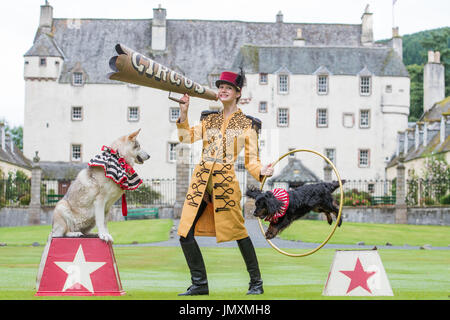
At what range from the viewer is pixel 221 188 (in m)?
7.96

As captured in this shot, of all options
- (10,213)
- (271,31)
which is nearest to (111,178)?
(10,213)

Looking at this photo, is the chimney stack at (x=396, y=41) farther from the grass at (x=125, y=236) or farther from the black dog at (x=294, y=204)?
the black dog at (x=294, y=204)

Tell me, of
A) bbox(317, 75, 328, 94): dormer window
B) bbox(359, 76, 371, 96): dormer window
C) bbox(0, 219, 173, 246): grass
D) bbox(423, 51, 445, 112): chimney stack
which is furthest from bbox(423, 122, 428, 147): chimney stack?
bbox(0, 219, 173, 246): grass

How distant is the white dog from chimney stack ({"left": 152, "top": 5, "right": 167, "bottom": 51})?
54302 millimetres

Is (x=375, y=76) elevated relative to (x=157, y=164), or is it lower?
elevated

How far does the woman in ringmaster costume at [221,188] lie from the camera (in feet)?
26.0

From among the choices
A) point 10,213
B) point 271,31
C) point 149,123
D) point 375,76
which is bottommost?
point 10,213

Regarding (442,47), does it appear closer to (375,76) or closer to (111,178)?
(375,76)

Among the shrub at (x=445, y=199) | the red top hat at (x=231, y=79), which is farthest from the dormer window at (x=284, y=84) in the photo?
the red top hat at (x=231, y=79)

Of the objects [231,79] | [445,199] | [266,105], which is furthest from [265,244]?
[266,105]

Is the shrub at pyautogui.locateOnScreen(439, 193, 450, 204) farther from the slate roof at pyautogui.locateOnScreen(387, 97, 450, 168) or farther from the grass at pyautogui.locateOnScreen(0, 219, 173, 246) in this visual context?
the grass at pyautogui.locateOnScreen(0, 219, 173, 246)
